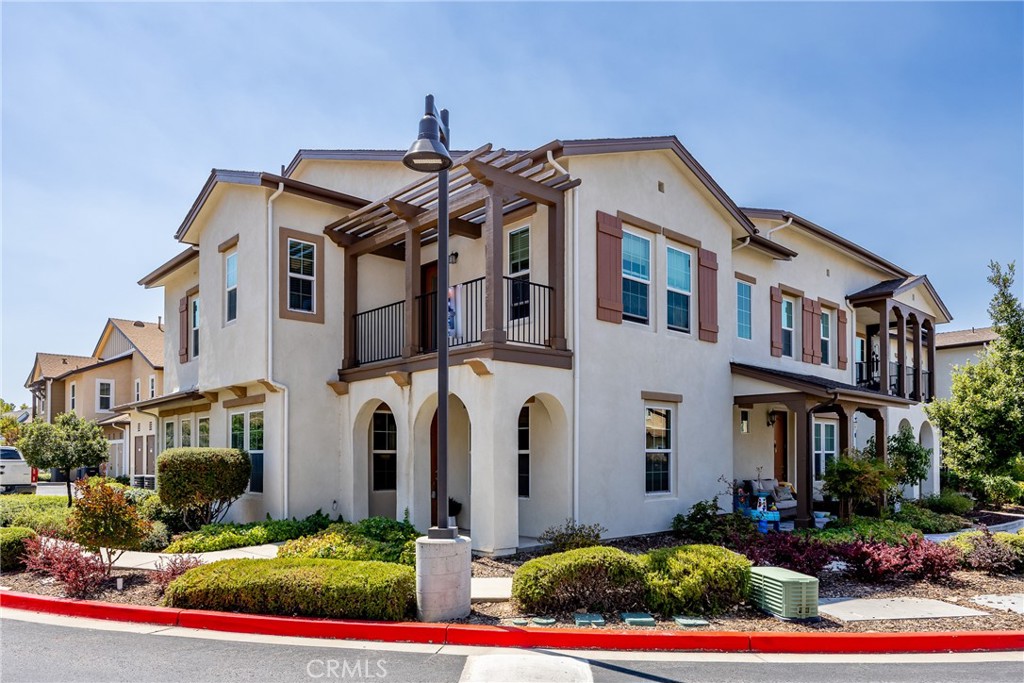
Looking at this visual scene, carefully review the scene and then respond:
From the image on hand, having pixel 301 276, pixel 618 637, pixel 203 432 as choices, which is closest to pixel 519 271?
pixel 301 276

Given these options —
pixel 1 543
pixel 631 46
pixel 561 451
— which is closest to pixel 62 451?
pixel 1 543

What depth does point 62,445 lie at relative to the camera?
20.5m

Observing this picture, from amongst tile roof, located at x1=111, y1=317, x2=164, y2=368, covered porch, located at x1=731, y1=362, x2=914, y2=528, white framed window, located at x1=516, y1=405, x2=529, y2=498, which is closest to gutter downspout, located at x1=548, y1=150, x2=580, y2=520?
white framed window, located at x1=516, y1=405, x2=529, y2=498

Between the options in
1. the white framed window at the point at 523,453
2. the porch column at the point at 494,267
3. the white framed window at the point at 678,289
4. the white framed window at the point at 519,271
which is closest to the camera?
the porch column at the point at 494,267

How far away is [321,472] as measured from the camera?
48.0 ft

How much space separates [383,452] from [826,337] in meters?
13.6

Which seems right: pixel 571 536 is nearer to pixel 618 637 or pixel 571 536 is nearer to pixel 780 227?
pixel 618 637

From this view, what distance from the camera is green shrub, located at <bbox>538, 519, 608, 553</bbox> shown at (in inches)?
445

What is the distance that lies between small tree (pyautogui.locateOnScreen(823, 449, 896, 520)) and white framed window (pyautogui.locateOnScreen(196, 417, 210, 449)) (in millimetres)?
14421

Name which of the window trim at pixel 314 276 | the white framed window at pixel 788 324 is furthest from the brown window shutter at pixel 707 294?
the window trim at pixel 314 276

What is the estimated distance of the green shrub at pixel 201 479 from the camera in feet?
43.9

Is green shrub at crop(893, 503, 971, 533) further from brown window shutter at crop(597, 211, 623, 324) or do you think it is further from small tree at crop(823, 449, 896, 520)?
brown window shutter at crop(597, 211, 623, 324)

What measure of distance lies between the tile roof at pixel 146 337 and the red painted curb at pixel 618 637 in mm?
24578

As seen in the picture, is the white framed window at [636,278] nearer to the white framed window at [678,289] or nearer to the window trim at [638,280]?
the window trim at [638,280]
